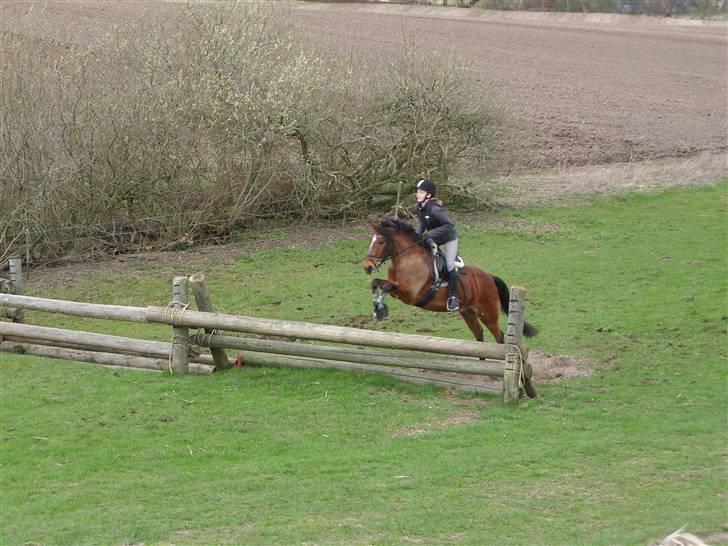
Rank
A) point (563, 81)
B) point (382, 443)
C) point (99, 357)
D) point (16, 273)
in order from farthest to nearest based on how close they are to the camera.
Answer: point (563, 81)
point (16, 273)
point (99, 357)
point (382, 443)

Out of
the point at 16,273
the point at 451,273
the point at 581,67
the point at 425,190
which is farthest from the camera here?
the point at 581,67

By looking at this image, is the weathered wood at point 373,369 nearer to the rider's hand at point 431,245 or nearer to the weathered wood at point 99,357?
the weathered wood at point 99,357

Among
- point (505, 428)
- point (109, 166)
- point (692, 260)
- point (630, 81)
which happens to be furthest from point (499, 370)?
point (630, 81)

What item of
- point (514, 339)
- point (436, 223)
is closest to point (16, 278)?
point (436, 223)

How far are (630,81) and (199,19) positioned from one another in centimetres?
2790

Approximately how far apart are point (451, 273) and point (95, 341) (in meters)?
5.61

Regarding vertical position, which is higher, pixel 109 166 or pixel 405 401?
pixel 109 166

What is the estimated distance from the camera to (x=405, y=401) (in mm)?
13211

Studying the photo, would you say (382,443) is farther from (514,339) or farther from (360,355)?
(514,339)

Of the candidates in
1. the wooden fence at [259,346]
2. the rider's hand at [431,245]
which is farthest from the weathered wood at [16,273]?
the rider's hand at [431,245]

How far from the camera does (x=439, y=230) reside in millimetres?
13414

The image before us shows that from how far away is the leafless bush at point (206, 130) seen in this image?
21.3 m

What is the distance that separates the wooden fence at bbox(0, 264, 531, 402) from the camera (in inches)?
499

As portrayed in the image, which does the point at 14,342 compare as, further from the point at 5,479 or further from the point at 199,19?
the point at 199,19
